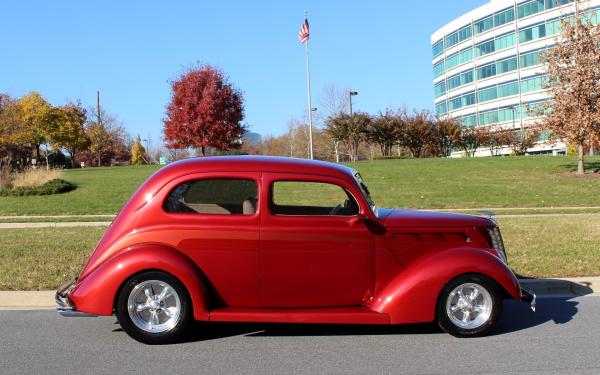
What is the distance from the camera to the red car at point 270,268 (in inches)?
199

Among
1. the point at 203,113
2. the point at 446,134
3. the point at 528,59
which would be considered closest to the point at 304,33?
the point at 203,113

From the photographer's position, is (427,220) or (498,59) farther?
(498,59)

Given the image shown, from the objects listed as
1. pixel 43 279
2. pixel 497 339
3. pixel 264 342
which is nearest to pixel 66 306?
pixel 264 342

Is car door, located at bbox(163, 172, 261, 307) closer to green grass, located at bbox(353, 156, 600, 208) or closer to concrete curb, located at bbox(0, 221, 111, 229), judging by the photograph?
concrete curb, located at bbox(0, 221, 111, 229)

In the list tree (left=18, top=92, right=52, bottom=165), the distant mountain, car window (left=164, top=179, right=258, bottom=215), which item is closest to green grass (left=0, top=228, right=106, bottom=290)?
car window (left=164, top=179, right=258, bottom=215)

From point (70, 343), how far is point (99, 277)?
0.78 metres

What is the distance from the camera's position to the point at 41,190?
21.5 m

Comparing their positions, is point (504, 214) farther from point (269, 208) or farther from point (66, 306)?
point (66, 306)

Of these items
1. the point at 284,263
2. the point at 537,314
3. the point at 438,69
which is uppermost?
the point at 438,69

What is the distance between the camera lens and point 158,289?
509 cm

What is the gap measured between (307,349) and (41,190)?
19.3 metres

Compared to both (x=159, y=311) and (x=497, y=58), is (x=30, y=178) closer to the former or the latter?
(x=159, y=311)

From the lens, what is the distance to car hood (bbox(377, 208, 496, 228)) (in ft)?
17.5

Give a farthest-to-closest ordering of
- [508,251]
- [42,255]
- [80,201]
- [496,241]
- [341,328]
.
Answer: [80,201]
[508,251]
[42,255]
[341,328]
[496,241]
